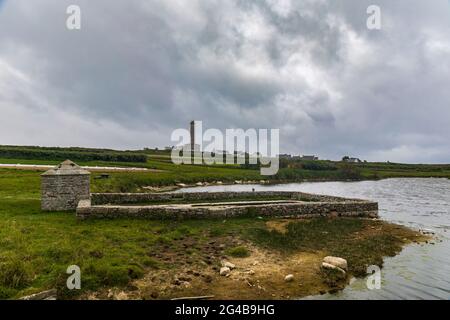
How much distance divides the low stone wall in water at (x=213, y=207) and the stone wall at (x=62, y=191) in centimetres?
132

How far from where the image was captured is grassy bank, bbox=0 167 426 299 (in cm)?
1027

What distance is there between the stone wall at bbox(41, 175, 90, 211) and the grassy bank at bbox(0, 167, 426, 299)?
42.8 inches

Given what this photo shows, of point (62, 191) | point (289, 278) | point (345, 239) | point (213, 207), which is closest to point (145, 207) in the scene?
point (213, 207)

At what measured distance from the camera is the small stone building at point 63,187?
20.9 m

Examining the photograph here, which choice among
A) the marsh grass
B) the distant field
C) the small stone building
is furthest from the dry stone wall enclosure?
the distant field

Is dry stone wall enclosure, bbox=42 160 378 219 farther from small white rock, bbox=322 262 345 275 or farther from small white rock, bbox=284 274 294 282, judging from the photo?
small white rock, bbox=284 274 294 282

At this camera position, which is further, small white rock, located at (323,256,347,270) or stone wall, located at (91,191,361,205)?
stone wall, located at (91,191,361,205)

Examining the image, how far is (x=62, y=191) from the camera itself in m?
21.4

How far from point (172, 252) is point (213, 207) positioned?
26.5ft

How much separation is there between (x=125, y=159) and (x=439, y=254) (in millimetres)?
72913

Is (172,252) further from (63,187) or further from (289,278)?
(63,187)

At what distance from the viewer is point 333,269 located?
12.4 metres
